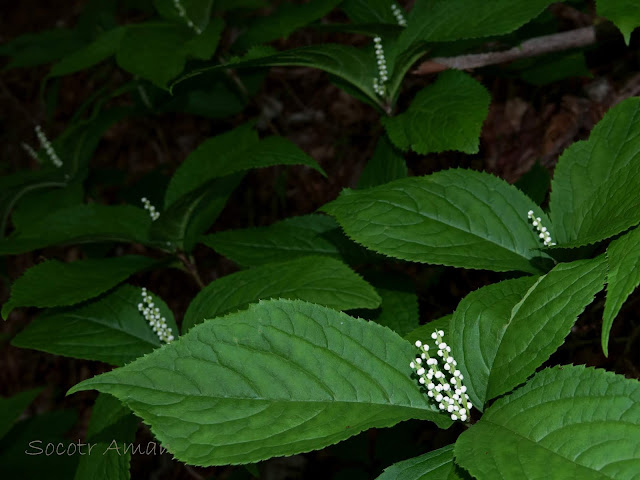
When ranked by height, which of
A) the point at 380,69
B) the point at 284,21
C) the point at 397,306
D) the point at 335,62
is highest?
the point at 284,21

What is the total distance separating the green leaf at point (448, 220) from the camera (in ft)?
6.11

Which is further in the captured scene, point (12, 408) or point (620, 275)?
point (12, 408)

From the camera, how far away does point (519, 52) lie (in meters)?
2.78

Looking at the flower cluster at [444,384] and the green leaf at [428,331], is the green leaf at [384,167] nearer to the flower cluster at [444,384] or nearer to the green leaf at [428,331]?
the green leaf at [428,331]

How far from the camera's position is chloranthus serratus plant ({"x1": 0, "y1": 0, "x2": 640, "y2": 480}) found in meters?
1.40

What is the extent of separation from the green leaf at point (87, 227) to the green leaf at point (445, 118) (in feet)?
4.37

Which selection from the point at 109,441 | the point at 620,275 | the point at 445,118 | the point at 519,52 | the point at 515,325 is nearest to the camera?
the point at 620,275

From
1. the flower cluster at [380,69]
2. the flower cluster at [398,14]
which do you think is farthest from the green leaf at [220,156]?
the flower cluster at [398,14]

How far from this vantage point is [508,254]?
74.5 inches

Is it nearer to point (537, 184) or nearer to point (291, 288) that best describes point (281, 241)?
point (291, 288)

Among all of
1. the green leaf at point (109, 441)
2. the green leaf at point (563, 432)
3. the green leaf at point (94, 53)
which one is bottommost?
the green leaf at point (563, 432)

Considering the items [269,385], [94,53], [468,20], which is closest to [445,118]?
[468,20]

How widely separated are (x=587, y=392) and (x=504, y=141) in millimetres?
2300

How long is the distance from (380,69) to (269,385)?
1.67 m
